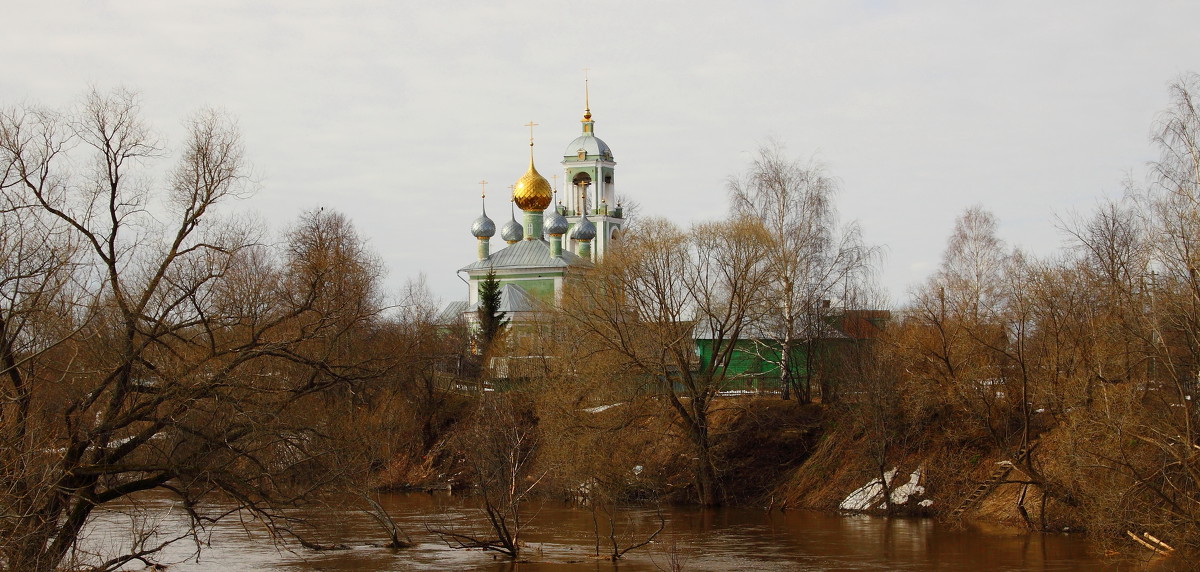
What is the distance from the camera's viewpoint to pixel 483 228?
227 feet

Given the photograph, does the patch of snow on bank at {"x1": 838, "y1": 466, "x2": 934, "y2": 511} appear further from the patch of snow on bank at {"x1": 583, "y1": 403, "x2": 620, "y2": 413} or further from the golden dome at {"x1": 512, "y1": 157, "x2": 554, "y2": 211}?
the golden dome at {"x1": 512, "y1": 157, "x2": 554, "y2": 211}

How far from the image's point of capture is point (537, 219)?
70.6 m

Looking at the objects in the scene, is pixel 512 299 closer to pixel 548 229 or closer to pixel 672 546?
pixel 548 229

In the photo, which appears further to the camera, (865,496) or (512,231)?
(512,231)

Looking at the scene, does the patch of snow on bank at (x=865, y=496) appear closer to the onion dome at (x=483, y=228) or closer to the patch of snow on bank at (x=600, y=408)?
the patch of snow on bank at (x=600, y=408)

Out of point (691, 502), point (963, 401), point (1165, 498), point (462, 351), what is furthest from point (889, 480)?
point (462, 351)

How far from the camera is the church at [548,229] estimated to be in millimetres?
64688

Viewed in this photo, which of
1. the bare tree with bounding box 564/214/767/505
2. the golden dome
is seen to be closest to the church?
the golden dome

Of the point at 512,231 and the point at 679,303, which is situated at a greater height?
the point at 512,231

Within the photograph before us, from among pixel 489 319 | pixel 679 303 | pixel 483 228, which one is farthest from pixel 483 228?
pixel 679 303

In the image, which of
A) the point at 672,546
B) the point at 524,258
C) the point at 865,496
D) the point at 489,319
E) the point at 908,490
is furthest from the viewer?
the point at 524,258

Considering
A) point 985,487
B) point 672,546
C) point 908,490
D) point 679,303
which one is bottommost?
point 672,546

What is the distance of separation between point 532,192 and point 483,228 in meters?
3.59

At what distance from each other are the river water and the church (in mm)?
30130
